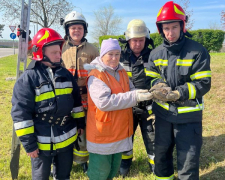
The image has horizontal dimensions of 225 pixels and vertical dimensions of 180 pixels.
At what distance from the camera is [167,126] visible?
2.63m

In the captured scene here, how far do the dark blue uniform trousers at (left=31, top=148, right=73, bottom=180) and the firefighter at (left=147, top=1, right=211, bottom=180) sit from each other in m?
1.26

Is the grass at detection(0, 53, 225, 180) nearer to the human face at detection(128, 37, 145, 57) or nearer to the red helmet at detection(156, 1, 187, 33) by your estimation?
the human face at detection(128, 37, 145, 57)

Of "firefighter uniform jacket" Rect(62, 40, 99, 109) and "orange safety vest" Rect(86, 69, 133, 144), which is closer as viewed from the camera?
"orange safety vest" Rect(86, 69, 133, 144)

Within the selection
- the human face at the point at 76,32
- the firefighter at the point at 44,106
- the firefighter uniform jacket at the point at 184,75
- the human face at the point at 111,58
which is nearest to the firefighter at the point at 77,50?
the human face at the point at 76,32

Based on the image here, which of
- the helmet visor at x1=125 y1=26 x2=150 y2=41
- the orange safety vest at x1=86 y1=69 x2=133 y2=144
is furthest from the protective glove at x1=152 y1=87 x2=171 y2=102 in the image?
the helmet visor at x1=125 y1=26 x2=150 y2=41

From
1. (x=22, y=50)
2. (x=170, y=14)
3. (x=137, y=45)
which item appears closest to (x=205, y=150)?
(x=137, y=45)

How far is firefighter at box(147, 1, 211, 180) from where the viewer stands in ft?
7.66

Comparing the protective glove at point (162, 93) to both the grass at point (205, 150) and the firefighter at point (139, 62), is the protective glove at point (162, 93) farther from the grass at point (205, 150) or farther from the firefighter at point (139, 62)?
the grass at point (205, 150)

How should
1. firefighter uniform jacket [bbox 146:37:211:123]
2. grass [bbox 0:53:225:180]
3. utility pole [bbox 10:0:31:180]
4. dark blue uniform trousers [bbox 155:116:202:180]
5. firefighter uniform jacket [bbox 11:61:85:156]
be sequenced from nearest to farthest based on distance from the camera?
firefighter uniform jacket [bbox 11:61:85:156] < firefighter uniform jacket [bbox 146:37:211:123] < dark blue uniform trousers [bbox 155:116:202:180] < utility pole [bbox 10:0:31:180] < grass [bbox 0:53:225:180]

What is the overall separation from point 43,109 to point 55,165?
30.4 inches

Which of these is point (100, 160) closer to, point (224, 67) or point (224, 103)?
point (224, 103)

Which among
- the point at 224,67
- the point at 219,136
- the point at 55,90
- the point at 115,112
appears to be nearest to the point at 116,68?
the point at 115,112

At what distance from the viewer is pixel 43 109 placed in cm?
231

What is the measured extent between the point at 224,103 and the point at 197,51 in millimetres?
4340
